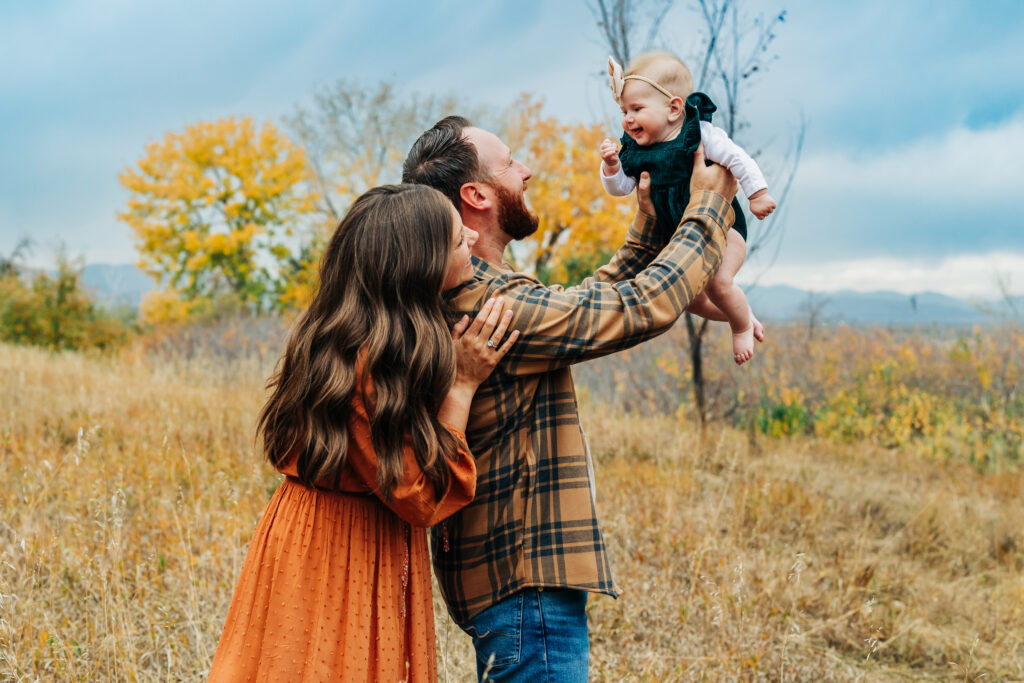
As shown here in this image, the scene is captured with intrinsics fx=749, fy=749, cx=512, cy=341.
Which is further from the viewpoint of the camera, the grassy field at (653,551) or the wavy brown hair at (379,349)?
the grassy field at (653,551)

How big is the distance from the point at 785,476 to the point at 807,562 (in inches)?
60.3

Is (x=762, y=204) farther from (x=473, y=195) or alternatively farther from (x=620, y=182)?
(x=473, y=195)

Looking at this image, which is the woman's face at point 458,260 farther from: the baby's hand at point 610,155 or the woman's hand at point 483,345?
the baby's hand at point 610,155

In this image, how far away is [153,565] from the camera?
358 cm

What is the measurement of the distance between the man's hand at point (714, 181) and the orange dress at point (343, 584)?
96cm

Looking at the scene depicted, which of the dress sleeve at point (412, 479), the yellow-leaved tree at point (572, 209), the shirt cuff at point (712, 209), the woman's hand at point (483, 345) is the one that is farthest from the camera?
the yellow-leaved tree at point (572, 209)

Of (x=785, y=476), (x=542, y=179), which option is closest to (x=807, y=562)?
(x=785, y=476)

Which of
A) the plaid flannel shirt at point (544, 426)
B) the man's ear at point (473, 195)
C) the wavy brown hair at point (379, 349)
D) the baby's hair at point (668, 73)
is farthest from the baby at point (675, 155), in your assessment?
the wavy brown hair at point (379, 349)

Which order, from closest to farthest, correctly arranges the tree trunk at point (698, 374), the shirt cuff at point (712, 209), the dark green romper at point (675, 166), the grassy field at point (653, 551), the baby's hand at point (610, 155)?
the shirt cuff at point (712, 209) < the dark green romper at point (675, 166) < the baby's hand at point (610, 155) < the grassy field at point (653, 551) < the tree trunk at point (698, 374)

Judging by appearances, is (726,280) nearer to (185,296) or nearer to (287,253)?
(287,253)

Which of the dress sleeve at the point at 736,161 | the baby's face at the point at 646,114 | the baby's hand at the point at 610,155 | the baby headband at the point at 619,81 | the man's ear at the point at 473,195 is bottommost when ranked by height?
the man's ear at the point at 473,195

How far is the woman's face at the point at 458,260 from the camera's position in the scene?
1716mm

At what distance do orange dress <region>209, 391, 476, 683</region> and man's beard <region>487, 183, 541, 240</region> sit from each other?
725mm

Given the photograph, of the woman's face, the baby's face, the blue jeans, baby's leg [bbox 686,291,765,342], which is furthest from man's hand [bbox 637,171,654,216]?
the blue jeans
